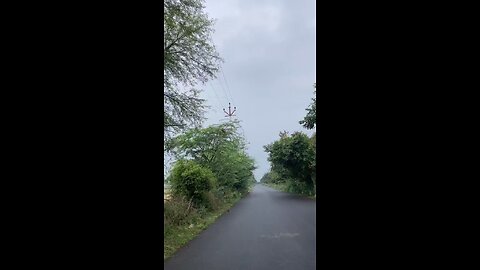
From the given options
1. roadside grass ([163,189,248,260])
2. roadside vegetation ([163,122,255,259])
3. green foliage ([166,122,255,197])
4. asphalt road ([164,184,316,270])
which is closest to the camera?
asphalt road ([164,184,316,270])

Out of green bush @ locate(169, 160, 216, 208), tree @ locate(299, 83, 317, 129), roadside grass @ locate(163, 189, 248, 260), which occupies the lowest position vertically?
roadside grass @ locate(163, 189, 248, 260)

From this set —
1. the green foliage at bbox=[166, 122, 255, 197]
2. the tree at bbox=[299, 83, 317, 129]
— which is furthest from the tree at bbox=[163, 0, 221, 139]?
the tree at bbox=[299, 83, 317, 129]

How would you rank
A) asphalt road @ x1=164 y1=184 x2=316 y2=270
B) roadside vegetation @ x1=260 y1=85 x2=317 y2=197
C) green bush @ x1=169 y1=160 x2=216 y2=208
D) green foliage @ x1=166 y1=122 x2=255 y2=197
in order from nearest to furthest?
asphalt road @ x1=164 y1=184 x2=316 y2=270 < green bush @ x1=169 y1=160 x2=216 y2=208 < green foliage @ x1=166 y1=122 x2=255 y2=197 < roadside vegetation @ x1=260 y1=85 x2=317 y2=197

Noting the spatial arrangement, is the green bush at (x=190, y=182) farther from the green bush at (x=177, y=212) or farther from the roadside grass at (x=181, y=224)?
the green bush at (x=177, y=212)

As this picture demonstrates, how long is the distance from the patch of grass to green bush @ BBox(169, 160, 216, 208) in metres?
0.51

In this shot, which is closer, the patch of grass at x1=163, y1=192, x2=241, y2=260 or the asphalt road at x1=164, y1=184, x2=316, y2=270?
the asphalt road at x1=164, y1=184, x2=316, y2=270

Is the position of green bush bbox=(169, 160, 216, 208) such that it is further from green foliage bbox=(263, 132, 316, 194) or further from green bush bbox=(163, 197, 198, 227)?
green foliage bbox=(263, 132, 316, 194)

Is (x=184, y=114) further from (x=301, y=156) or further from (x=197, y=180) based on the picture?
(x=301, y=156)

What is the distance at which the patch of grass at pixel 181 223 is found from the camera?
644cm

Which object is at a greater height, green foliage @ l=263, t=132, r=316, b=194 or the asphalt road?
green foliage @ l=263, t=132, r=316, b=194

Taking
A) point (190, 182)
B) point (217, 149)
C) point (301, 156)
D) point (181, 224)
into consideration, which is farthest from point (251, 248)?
point (301, 156)

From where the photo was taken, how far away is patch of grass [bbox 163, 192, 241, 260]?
6.44 meters
